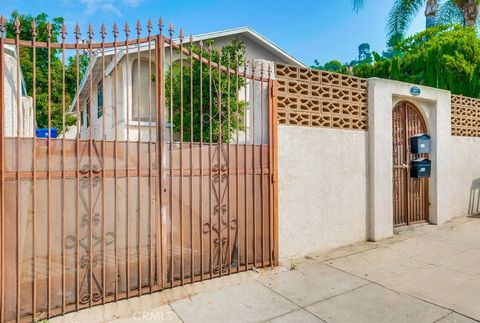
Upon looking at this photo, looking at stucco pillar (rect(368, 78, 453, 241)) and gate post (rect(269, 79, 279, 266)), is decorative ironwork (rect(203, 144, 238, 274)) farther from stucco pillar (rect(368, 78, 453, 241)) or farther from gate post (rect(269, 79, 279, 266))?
stucco pillar (rect(368, 78, 453, 241))

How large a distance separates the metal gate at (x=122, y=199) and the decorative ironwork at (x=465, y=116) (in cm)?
527

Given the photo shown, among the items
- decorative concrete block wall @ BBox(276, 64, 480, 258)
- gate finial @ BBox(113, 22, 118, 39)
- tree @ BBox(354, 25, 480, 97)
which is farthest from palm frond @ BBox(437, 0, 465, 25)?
gate finial @ BBox(113, 22, 118, 39)

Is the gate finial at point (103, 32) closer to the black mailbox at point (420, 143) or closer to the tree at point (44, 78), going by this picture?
the black mailbox at point (420, 143)

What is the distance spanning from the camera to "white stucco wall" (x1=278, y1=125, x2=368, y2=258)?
4551 millimetres

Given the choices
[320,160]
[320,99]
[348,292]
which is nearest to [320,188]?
[320,160]

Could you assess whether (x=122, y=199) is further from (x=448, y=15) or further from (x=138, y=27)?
(x=448, y=15)

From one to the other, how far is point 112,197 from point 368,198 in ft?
13.9

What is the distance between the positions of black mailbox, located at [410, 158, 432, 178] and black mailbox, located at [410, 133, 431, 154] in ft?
0.61

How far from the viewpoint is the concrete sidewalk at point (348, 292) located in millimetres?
3113

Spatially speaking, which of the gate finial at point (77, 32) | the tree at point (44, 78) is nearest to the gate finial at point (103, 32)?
the gate finial at point (77, 32)

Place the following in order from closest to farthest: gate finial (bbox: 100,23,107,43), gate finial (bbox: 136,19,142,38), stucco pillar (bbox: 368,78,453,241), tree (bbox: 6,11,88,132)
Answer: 1. gate finial (bbox: 100,23,107,43)
2. gate finial (bbox: 136,19,142,38)
3. stucco pillar (bbox: 368,78,453,241)
4. tree (bbox: 6,11,88,132)

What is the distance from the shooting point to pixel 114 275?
11.0 ft

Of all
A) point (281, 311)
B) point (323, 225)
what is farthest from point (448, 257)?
point (281, 311)

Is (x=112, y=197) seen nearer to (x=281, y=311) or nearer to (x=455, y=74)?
(x=281, y=311)
